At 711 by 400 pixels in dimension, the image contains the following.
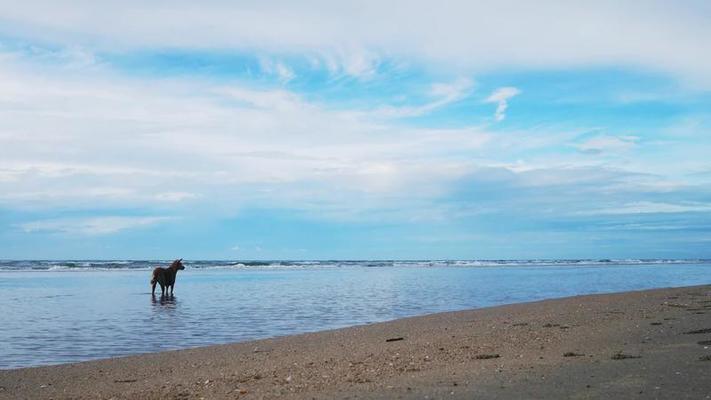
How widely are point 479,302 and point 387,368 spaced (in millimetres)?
15142

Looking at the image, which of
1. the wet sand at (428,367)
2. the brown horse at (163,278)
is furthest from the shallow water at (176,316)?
the wet sand at (428,367)

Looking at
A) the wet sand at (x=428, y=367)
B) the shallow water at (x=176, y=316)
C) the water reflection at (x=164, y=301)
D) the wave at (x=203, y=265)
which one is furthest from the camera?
the wave at (x=203, y=265)

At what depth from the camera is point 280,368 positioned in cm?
976

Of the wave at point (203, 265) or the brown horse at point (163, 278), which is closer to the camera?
the brown horse at point (163, 278)

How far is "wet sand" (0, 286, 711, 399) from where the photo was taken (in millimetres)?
7461

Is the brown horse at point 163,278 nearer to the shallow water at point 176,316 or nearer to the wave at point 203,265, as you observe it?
the shallow water at point 176,316

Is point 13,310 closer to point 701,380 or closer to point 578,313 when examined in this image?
point 578,313

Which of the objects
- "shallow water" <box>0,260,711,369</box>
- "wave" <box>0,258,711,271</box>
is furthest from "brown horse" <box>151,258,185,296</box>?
"wave" <box>0,258,711,271</box>

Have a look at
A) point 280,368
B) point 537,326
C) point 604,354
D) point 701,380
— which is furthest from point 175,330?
point 701,380

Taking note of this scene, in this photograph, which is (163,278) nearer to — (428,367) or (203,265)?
(428,367)

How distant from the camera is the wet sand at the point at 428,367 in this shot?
746 centimetres

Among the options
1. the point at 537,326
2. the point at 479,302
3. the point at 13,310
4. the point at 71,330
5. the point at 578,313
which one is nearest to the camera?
the point at 537,326

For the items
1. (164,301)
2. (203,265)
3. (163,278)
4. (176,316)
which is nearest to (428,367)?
(176,316)

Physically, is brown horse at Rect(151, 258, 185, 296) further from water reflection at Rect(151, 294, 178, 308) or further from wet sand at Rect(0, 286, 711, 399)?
wet sand at Rect(0, 286, 711, 399)
